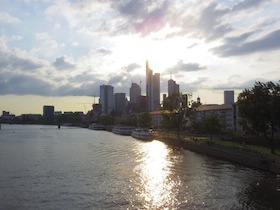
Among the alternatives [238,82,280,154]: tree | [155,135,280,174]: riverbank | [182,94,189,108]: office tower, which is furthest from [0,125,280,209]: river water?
[182,94,189,108]: office tower

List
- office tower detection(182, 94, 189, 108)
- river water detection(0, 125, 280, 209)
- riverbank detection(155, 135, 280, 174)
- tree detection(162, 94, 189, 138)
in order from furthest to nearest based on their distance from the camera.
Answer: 1. tree detection(162, 94, 189, 138)
2. office tower detection(182, 94, 189, 108)
3. riverbank detection(155, 135, 280, 174)
4. river water detection(0, 125, 280, 209)

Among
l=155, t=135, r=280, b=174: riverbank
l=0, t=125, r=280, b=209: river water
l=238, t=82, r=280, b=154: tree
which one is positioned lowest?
l=0, t=125, r=280, b=209: river water

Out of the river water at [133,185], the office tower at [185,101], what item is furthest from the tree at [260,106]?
the office tower at [185,101]

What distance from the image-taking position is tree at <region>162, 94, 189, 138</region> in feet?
407

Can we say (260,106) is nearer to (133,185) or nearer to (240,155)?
(240,155)

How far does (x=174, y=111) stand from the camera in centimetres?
12756

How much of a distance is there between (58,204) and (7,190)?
27.9ft

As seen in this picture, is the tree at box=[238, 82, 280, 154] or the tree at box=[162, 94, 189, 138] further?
the tree at box=[162, 94, 189, 138]

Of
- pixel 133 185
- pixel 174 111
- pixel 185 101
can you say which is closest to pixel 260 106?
pixel 133 185

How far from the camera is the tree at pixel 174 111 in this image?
4879 inches

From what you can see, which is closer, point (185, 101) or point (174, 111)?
point (185, 101)

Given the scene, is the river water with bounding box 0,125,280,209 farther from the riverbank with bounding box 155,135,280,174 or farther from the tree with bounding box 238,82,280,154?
the tree with bounding box 238,82,280,154

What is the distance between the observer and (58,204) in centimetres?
3394

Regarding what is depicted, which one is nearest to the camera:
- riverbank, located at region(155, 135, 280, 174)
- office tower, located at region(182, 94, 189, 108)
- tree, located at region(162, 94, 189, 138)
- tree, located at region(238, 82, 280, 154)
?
riverbank, located at region(155, 135, 280, 174)
